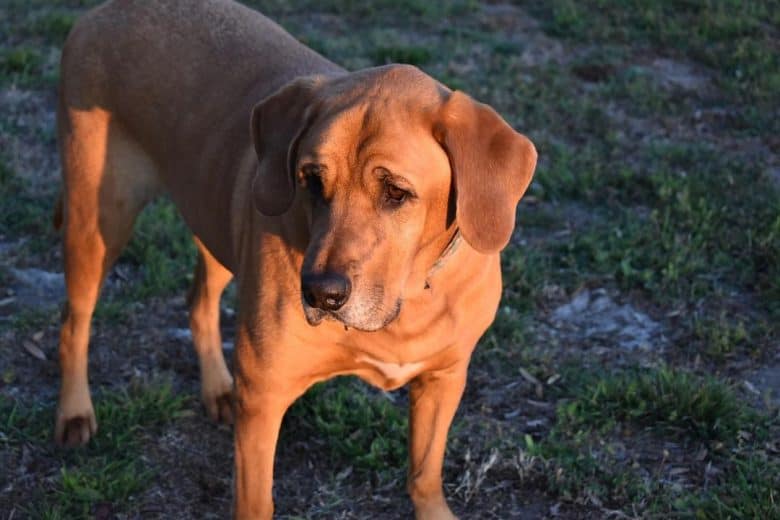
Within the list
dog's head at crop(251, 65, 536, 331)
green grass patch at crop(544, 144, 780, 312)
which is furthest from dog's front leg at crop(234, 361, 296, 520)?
green grass patch at crop(544, 144, 780, 312)

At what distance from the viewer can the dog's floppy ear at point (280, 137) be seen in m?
3.10

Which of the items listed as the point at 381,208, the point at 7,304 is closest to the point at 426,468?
the point at 381,208

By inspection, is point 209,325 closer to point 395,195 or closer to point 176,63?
point 176,63

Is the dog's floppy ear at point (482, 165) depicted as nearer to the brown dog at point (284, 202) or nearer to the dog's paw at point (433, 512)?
the brown dog at point (284, 202)

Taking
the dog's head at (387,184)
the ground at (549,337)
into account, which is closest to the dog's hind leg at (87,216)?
the ground at (549,337)

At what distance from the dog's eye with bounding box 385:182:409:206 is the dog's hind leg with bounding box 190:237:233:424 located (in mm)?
1694

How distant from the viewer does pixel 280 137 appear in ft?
10.4

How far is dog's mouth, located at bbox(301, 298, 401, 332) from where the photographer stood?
288cm

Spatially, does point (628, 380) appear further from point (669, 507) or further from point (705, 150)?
→ point (705, 150)

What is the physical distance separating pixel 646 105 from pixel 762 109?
2.20ft

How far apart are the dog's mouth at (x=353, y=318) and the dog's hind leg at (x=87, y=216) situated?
139 cm

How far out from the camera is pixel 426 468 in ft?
12.4

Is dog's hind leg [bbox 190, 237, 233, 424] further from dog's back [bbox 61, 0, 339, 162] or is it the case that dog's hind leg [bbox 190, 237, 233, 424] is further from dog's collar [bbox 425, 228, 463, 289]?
dog's collar [bbox 425, 228, 463, 289]

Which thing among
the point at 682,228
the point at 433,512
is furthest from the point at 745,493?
the point at 682,228
